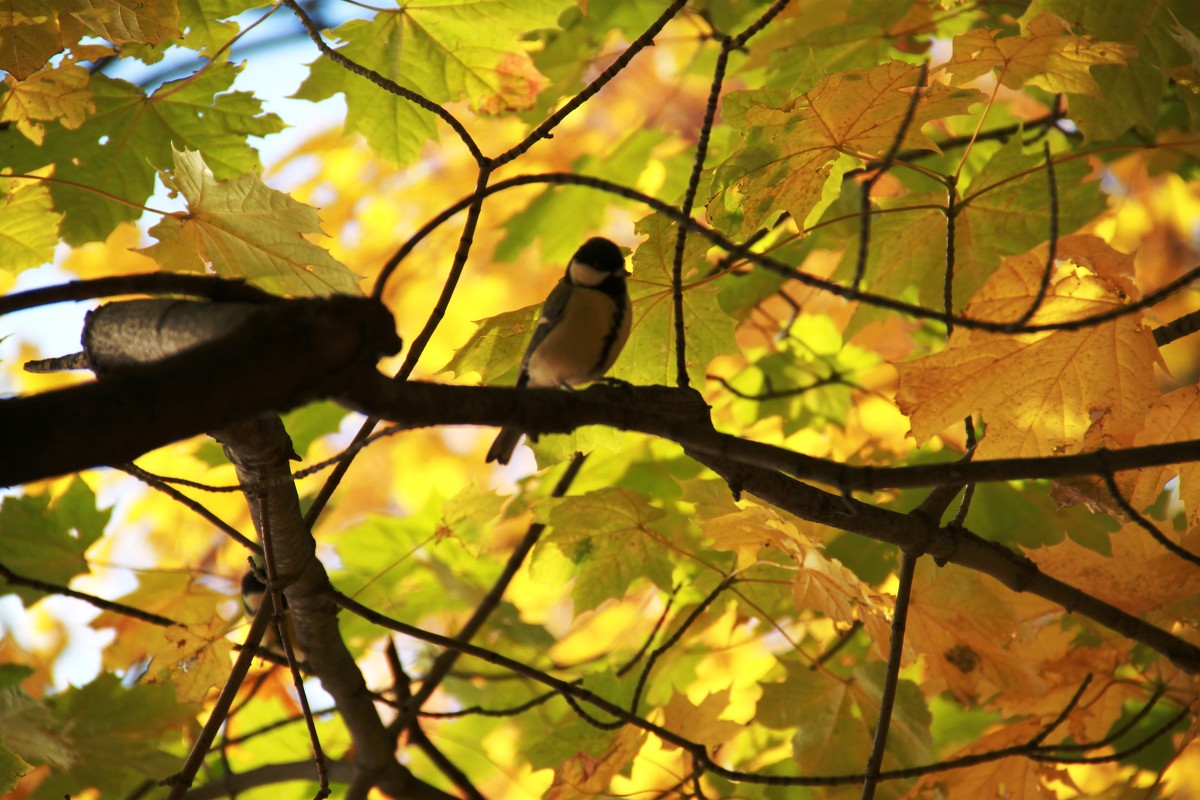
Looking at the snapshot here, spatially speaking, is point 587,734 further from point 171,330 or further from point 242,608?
point 171,330

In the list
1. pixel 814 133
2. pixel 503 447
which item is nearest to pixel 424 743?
pixel 503 447

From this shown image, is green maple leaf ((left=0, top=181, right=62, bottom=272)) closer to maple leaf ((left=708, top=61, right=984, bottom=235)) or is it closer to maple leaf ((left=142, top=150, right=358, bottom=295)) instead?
maple leaf ((left=142, top=150, right=358, bottom=295))

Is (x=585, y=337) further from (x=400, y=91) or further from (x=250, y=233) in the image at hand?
(x=250, y=233)

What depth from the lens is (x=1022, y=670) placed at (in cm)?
221

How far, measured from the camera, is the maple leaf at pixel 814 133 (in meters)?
1.79

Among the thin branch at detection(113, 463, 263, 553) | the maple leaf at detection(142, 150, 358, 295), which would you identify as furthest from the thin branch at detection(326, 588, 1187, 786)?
the maple leaf at detection(142, 150, 358, 295)

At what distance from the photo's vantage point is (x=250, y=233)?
1877mm

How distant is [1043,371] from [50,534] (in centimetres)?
249

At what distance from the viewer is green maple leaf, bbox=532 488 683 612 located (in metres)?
2.30

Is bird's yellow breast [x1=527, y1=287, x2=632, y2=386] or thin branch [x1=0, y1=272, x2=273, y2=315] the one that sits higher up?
thin branch [x1=0, y1=272, x2=273, y2=315]

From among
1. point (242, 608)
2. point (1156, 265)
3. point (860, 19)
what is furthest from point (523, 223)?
point (1156, 265)

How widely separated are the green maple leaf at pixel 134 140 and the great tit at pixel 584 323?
37.2 inches

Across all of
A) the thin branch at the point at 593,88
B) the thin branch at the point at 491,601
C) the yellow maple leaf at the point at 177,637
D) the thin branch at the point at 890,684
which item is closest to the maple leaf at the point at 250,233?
Answer: the thin branch at the point at 593,88

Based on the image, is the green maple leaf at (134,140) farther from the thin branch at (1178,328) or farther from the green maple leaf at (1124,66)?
the thin branch at (1178,328)
